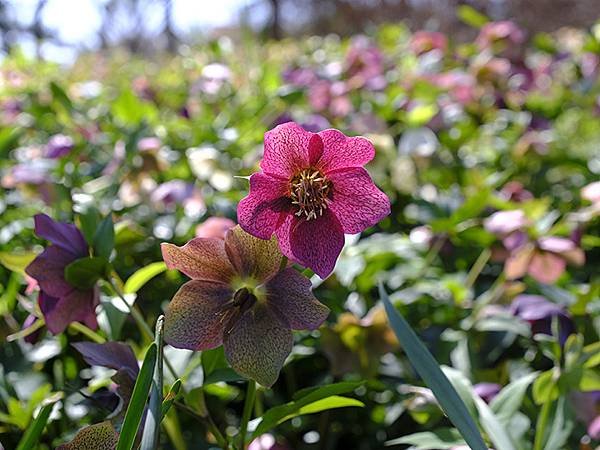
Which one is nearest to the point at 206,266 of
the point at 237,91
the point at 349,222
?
the point at 349,222

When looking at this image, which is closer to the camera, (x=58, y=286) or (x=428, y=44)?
(x=58, y=286)

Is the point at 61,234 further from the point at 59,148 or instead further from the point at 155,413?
the point at 59,148

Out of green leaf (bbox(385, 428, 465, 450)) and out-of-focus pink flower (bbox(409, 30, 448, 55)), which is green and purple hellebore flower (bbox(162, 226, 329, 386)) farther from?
out-of-focus pink flower (bbox(409, 30, 448, 55))

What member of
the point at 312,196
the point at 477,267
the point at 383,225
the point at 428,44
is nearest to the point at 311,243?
the point at 312,196

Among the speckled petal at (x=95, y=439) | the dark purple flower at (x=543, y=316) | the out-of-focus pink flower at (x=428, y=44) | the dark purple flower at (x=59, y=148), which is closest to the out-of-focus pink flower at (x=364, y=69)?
the out-of-focus pink flower at (x=428, y=44)

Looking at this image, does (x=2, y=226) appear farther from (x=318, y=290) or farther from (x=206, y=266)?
(x=206, y=266)

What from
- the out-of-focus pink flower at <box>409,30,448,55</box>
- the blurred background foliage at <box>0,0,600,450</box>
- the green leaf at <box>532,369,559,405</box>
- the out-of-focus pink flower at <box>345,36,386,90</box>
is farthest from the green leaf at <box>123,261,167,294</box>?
the out-of-focus pink flower at <box>409,30,448,55</box>

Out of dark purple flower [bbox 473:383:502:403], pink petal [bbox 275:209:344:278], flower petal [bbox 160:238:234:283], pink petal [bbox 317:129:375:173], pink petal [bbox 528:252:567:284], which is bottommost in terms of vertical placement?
dark purple flower [bbox 473:383:502:403]
